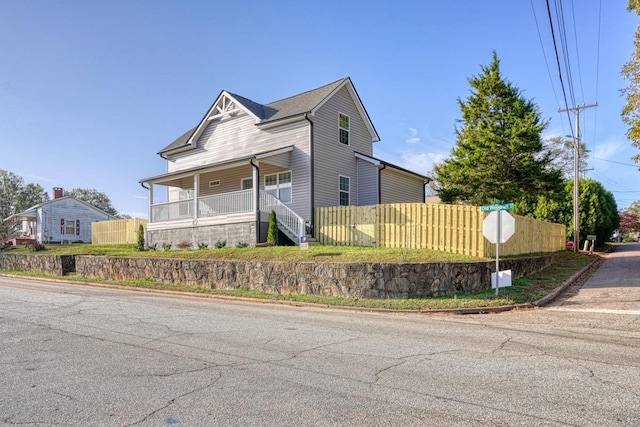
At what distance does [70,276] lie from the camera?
21.0m

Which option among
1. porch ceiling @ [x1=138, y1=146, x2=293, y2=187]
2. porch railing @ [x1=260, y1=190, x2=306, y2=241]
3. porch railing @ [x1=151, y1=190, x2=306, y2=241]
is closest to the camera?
porch railing @ [x1=260, y1=190, x2=306, y2=241]

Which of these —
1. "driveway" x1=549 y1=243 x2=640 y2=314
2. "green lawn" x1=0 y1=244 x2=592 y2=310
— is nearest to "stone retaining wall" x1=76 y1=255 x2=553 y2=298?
"green lawn" x1=0 y1=244 x2=592 y2=310

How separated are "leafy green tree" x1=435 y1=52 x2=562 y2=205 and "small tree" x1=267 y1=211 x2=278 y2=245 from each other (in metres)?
14.1

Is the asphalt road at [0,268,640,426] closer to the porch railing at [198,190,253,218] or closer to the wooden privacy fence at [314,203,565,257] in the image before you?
the wooden privacy fence at [314,203,565,257]

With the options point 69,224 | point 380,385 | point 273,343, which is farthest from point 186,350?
point 69,224

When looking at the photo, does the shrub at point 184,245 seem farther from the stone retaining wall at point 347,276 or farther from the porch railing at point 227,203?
the stone retaining wall at point 347,276

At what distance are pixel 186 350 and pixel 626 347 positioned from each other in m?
6.92

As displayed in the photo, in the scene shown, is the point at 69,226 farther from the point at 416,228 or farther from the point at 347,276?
the point at 347,276

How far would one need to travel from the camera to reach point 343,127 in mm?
22891

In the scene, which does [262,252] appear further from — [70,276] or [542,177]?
[542,177]

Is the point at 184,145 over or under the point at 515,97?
under

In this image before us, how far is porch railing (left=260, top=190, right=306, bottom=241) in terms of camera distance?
18.6 m

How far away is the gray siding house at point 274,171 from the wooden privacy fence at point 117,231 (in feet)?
29.2

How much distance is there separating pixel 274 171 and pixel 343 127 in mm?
4530
